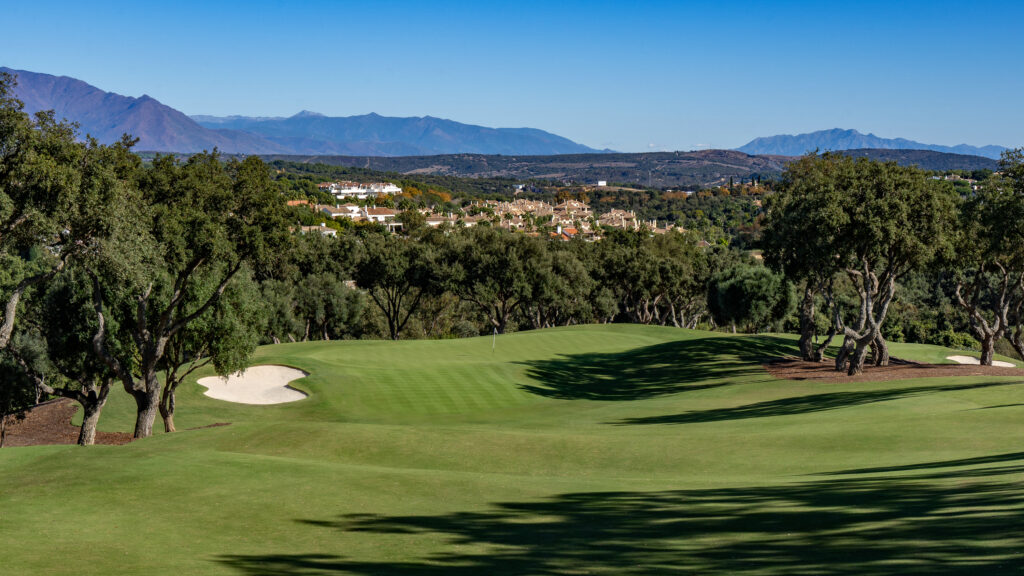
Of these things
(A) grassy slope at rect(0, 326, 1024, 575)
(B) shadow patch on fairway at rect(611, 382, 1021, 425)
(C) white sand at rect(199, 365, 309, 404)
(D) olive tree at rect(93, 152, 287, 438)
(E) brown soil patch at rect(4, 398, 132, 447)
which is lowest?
(E) brown soil patch at rect(4, 398, 132, 447)

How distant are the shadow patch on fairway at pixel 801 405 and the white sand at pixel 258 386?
1537 centimetres

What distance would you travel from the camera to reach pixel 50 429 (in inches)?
1230

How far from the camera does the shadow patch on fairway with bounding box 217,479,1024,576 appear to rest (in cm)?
761

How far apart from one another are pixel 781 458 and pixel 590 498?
5.49 meters

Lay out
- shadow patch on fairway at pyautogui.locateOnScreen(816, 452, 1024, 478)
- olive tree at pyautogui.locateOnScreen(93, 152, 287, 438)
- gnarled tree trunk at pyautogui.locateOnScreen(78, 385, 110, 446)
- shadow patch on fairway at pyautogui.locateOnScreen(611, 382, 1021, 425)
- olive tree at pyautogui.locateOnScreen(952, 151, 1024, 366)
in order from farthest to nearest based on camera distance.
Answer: olive tree at pyautogui.locateOnScreen(952, 151, 1024, 366), gnarled tree trunk at pyautogui.locateOnScreen(78, 385, 110, 446), shadow patch on fairway at pyautogui.locateOnScreen(611, 382, 1021, 425), olive tree at pyautogui.locateOnScreen(93, 152, 287, 438), shadow patch on fairway at pyautogui.locateOnScreen(816, 452, 1024, 478)

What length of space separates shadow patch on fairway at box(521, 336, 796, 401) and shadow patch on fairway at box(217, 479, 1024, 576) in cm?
2167

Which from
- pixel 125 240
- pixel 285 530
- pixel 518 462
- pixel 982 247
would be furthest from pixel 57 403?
pixel 982 247

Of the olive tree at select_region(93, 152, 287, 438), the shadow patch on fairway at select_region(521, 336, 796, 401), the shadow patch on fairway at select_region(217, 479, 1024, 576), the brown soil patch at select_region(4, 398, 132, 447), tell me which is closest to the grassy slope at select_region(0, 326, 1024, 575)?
the shadow patch on fairway at select_region(217, 479, 1024, 576)

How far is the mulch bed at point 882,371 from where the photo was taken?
98.3 feet

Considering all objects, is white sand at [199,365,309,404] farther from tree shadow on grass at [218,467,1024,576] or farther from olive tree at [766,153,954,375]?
tree shadow on grass at [218,467,1024,576]

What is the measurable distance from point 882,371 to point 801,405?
887 centimetres

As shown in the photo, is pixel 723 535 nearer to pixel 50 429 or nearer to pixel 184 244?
pixel 184 244

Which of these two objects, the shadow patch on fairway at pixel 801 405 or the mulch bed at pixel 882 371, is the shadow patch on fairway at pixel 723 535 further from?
the mulch bed at pixel 882 371

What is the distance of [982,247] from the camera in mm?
33406
